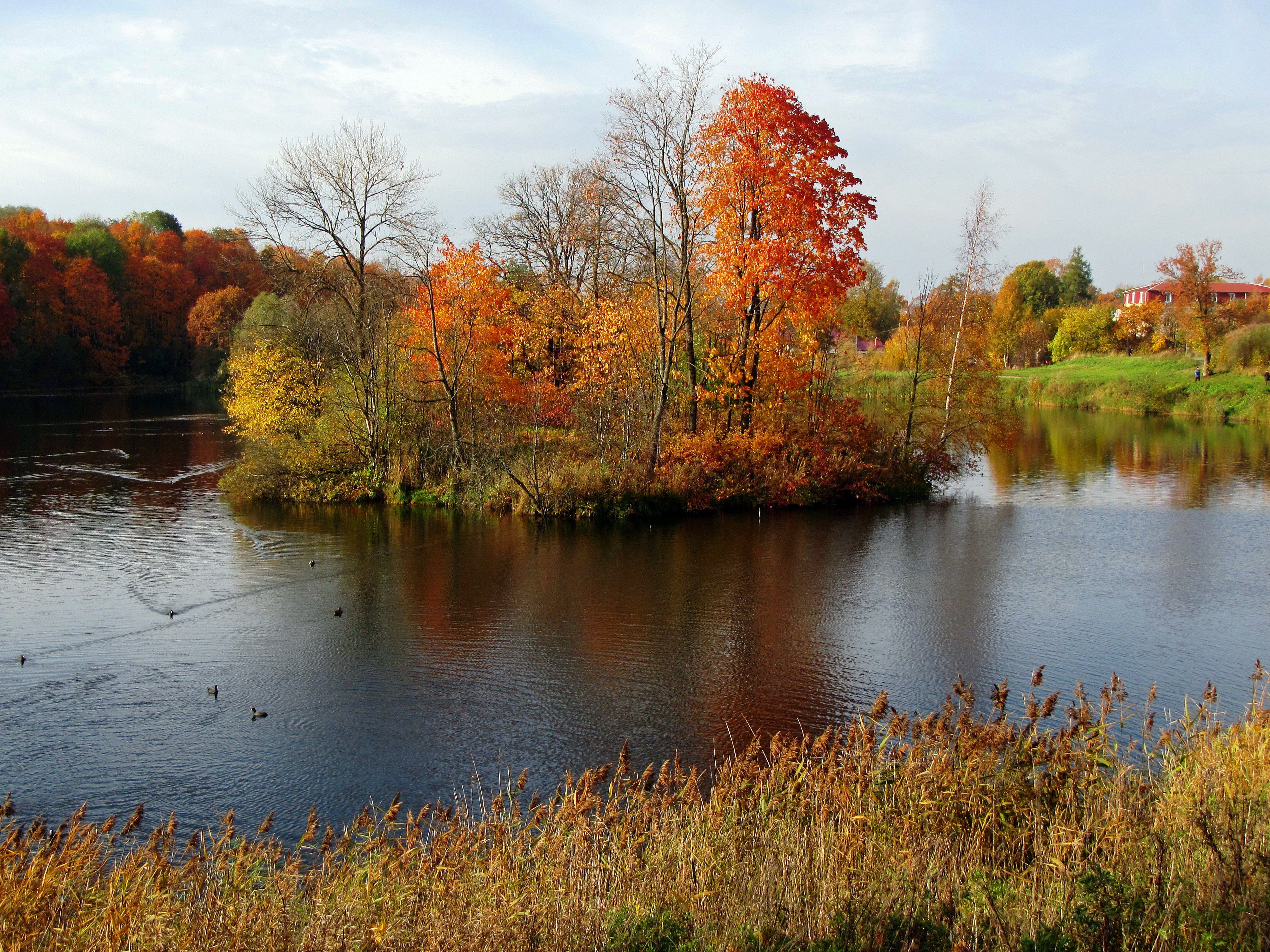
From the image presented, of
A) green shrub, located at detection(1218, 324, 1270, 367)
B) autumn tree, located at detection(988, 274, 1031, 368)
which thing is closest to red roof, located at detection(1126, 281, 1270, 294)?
autumn tree, located at detection(988, 274, 1031, 368)

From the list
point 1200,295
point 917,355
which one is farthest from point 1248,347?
point 917,355

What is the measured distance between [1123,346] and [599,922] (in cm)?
6954

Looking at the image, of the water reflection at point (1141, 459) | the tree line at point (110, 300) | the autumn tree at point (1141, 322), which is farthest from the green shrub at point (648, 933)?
the autumn tree at point (1141, 322)

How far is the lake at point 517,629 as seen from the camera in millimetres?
8836

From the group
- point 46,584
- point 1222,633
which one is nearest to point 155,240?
point 46,584

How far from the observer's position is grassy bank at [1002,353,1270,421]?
149ft

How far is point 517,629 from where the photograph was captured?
1287cm

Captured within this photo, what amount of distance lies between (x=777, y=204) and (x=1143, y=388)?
37722 mm

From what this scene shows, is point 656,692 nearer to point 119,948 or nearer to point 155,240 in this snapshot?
point 119,948

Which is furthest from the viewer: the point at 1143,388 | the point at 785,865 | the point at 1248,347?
the point at 1143,388

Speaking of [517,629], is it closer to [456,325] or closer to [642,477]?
[642,477]

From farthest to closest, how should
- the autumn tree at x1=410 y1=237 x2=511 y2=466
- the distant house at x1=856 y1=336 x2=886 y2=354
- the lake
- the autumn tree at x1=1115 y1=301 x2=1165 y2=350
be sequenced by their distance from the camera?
the distant house at x1=856 y1=336 x2=886 y2=354 → the autumn tree at x1=1115 y1=301 x2=1165 y2=350 → the autumn tree at x1=410 y1=237 x2=511 y2=466 → the lake

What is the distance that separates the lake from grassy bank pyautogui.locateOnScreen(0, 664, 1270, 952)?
1.61 m

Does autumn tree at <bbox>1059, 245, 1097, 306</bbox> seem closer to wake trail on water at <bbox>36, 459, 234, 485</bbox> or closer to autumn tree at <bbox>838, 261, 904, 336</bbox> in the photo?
autumn tree at <bbox>838, 261, 904, 336</bbox>
